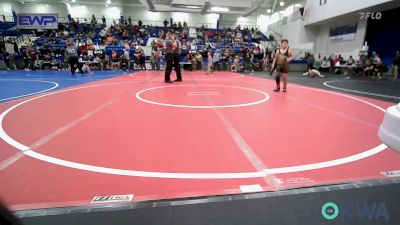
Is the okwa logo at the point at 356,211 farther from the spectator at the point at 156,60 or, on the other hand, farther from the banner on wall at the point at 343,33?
the banner on wall at the point at 343,33

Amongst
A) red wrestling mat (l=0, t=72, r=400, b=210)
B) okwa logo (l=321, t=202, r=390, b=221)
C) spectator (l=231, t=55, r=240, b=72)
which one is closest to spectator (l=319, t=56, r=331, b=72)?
spectator (l=231, t=55, r=240, b=72)

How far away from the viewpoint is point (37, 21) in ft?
69.4

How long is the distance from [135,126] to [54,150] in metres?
1.16

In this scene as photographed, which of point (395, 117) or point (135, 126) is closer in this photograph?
point (395, 117)

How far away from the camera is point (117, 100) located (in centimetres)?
584

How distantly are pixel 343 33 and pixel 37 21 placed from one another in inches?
1005

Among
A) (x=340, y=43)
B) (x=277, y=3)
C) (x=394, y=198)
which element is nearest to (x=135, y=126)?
(x=394, y=198)

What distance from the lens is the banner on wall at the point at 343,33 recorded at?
19.7 metres

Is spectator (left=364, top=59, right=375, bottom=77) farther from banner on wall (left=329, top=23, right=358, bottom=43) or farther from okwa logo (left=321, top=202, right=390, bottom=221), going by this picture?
okwa logo (left=321, top=202, right=390, bottom=221)

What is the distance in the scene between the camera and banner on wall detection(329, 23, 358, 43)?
19.7m

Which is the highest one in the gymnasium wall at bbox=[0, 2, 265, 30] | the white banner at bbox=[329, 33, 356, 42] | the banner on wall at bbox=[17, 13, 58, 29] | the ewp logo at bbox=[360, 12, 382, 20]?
the gymnasium wall at bbox=[0, 2, 265, 30]

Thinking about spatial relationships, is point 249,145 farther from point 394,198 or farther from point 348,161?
point 394,198

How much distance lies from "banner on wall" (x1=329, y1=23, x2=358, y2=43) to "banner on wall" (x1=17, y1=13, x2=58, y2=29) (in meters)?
23.7

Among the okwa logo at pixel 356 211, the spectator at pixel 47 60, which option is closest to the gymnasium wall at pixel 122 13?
the spectator at pixel 47 60
